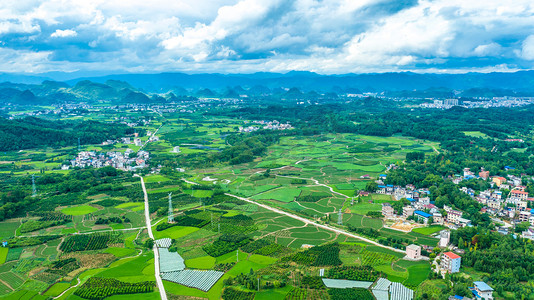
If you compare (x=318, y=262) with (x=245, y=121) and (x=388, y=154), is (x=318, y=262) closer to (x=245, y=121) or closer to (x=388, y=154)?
(x=388, y=154)

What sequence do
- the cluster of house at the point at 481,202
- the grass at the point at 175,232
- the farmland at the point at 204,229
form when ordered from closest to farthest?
the farmland at the point at 204,229 < the grass at the point at 175,232 < the cluster of house at the point at 481,202

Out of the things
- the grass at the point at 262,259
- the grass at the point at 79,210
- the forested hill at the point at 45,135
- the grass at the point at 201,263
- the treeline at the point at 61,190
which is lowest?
the grass at the point at 262,259

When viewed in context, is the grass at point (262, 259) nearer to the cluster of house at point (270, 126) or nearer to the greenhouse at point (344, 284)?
the greenhouse at point (344, 284)

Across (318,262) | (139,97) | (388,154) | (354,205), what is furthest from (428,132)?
(139,97)

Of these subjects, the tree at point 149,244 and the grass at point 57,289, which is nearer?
the grass at point 57,289

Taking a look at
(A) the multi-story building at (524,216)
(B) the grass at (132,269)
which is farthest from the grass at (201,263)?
(A) the multi-story building at (524,216)

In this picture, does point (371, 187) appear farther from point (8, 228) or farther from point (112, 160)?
point (112, 160)

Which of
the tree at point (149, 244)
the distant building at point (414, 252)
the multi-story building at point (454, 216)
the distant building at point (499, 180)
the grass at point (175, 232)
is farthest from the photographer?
the distant building at point (499, 180)
